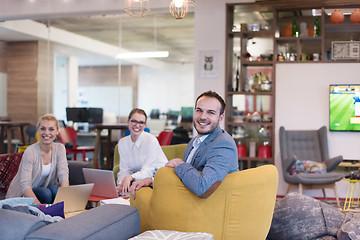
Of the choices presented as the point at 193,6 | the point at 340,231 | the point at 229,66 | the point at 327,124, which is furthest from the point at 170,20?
the point at 340,231

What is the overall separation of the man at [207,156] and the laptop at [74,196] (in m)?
0.60

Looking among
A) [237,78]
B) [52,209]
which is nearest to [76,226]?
[52,209]

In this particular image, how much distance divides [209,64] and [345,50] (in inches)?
80.6

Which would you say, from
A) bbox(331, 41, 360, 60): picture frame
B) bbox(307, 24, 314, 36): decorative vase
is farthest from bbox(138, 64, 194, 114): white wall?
bbox(331, 41, 360, 60): picture frame

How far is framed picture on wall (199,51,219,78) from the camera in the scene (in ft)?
23.6

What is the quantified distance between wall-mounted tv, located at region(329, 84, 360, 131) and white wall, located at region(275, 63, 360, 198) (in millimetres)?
93

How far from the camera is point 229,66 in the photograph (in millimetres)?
7324

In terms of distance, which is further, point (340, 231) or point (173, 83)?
point (173, 83)

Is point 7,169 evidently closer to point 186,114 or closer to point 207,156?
point 207,156

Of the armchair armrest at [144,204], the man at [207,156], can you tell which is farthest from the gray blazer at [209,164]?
the armchair armrest at [144,204]

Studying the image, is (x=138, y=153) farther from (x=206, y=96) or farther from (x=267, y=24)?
(x=267, y=24)

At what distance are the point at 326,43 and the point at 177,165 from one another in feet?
17.2

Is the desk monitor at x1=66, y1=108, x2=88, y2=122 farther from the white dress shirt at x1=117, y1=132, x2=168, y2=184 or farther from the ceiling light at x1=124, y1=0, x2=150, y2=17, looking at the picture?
the white dress shirt at x1=117, y1=132, x2=168, y2=184

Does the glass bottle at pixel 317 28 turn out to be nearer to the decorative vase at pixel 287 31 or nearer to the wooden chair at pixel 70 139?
the decorative vase at pixel 287 31
